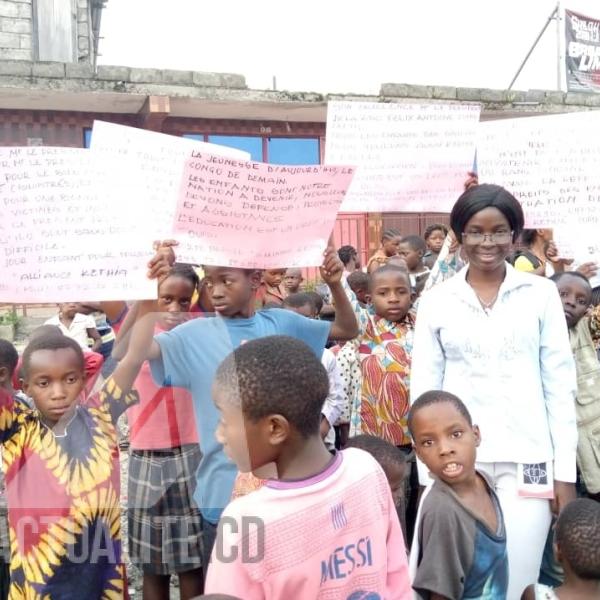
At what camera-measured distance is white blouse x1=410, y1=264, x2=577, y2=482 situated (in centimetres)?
248

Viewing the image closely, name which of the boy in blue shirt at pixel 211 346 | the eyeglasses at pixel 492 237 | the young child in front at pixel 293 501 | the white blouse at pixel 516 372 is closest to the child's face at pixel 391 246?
the eyeglasses at pixel 492 237

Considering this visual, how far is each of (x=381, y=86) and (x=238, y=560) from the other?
9124 millimetres

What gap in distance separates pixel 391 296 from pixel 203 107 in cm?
714

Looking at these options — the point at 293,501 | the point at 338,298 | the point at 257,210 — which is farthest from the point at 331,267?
the point at 293,501

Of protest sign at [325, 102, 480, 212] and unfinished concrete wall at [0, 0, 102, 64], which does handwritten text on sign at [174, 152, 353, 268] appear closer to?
protest sign at [325, 102, 480, 212]

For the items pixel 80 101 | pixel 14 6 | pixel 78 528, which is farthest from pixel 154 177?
pixel 14 6

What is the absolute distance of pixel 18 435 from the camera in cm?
236

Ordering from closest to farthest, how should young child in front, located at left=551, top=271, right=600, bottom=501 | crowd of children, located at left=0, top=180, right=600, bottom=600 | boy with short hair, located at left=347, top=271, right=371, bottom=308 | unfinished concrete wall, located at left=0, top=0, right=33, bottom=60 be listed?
1. crowd of children, located at left=0, top=180, right=600, bottom=600
2. young child in front, located at left=551, top=271, right=600, bottom=501
3. boy with short hair, located at left=347, top=271, right=371, bottom=308
4. unfinished concrete wall, located at left=0, top=0, right=33, bottom=60

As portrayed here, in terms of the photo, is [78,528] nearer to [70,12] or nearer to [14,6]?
[14,6]

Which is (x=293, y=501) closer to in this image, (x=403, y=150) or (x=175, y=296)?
(x=175, y=296)

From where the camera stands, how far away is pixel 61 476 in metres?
2.36

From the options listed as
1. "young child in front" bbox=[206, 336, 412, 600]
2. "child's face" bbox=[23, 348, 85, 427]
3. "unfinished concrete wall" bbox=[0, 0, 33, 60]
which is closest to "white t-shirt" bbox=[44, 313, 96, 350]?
"child's face" bbox=[23, 348, 85, 427]

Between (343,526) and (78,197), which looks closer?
A: (343,526)

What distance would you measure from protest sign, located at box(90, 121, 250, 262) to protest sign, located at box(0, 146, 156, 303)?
0.25ft
